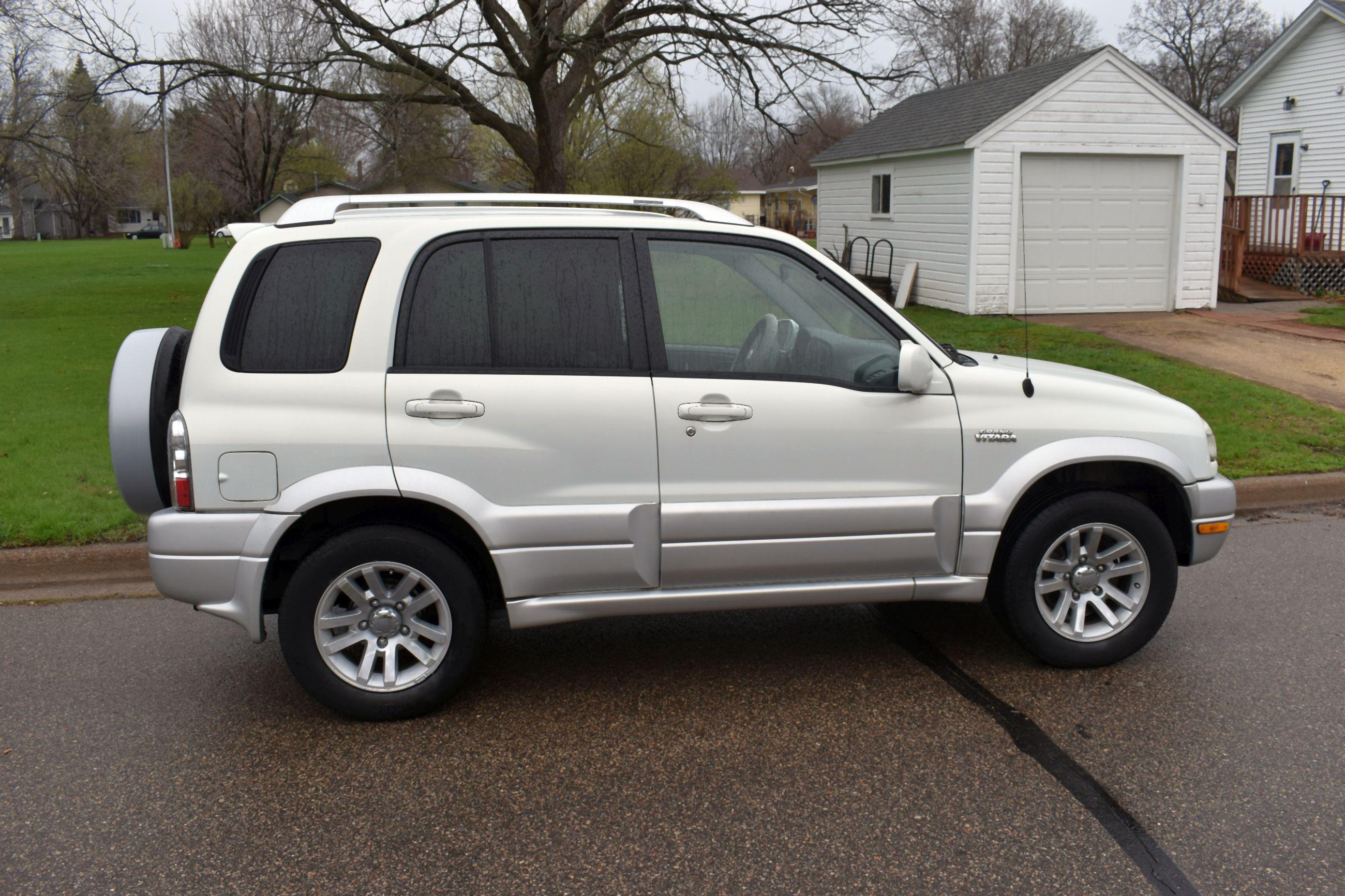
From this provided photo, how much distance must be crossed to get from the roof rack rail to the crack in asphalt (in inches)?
81.4

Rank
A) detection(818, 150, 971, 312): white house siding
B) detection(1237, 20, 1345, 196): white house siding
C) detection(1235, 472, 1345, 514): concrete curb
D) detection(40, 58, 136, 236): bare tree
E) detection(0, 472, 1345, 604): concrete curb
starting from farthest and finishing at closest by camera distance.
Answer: detection(1237, 20, 1345, 196): white house siding, detection(40, 58, 136, 236): bare tree, detection(818, 150, 971, 312): white house siding, detection(1235, 472, 1345, 514): concrete curb, detection(0, 472, 1345, 604): concrete curb

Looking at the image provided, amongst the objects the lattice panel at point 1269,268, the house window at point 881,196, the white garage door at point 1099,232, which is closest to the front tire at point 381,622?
the white garage door at point 1099,232

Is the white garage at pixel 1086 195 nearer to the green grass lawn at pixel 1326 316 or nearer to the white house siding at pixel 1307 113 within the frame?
the green grass lawn at pixel 1326 316

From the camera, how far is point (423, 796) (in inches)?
147

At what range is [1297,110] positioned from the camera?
79.0 feet

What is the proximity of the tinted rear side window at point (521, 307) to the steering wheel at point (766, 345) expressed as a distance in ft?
1.78

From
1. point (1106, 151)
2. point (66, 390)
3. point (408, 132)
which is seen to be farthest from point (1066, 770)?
point (408, 132)

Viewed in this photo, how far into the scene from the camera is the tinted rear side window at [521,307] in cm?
423

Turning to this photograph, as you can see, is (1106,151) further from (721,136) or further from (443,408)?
(721,136)

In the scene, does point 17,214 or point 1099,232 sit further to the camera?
point 17,214

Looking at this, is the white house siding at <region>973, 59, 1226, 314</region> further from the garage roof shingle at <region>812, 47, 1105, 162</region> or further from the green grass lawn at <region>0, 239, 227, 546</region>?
the green grass lawn at <region>0, 239, 227, 546</region>

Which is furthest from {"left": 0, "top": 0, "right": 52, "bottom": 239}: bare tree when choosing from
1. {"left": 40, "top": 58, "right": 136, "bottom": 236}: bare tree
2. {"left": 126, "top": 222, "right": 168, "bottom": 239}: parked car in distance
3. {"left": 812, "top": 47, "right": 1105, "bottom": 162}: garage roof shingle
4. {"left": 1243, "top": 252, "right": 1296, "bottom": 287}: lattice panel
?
{"left": 126, "top": 222, "right": 168, "bottom": 239}: parked car in distance

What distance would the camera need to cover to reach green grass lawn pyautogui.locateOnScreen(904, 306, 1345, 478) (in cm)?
830

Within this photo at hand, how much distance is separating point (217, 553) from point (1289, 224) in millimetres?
20715
